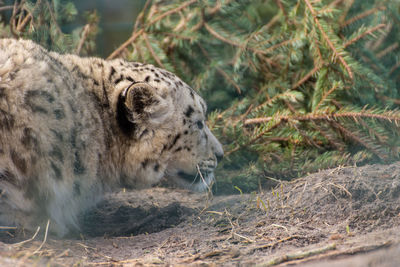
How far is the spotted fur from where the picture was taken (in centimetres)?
282

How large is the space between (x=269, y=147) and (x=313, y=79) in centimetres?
111

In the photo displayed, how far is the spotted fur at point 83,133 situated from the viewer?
111 inches

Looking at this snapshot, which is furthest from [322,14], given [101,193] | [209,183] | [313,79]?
[101,193]

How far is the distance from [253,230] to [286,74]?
2554 mm

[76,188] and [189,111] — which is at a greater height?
[189,111]

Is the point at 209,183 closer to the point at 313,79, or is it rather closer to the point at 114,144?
the point at 114,144

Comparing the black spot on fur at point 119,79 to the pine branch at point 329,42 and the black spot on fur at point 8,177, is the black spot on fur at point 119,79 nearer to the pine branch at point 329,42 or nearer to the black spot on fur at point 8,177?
the black spot on fur at point 8,177

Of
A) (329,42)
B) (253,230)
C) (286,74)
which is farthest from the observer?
(286,74)

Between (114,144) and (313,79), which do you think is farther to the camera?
(313,79)

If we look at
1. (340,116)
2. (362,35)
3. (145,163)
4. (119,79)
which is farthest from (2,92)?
(362,35)

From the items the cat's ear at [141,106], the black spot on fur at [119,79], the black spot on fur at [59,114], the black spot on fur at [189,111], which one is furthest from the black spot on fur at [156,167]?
the black spot on fur at [59,114]

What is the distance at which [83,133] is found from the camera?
10.4 ft

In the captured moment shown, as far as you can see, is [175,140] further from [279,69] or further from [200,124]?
[279,69]

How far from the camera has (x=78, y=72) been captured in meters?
3.50
